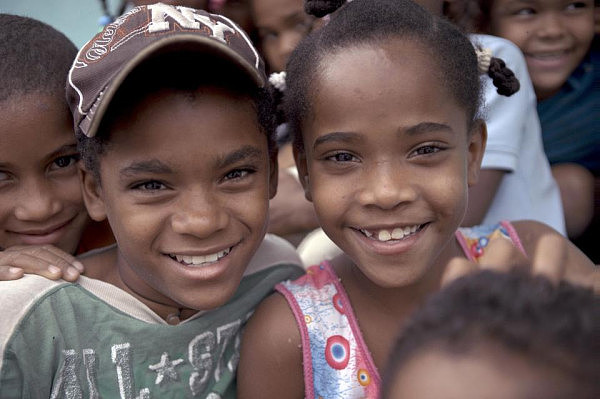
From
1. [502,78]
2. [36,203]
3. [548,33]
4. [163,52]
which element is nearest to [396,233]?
[502,78]

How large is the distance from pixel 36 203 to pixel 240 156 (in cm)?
57

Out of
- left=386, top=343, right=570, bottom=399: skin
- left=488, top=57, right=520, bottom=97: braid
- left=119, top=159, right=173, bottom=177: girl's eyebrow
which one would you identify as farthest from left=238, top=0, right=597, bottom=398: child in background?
left=386, top=343, right=570, bottom=399: skin

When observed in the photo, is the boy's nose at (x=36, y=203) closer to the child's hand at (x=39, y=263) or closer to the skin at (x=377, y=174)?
the child's hand at (x=39, y=263)

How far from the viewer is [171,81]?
1.41m

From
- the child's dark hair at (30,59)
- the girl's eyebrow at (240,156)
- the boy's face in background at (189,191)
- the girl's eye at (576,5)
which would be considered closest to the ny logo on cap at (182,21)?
the boy's face in background at (189,191)

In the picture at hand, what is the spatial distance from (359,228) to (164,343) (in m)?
0.56

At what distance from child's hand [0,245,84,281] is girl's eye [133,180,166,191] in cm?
27

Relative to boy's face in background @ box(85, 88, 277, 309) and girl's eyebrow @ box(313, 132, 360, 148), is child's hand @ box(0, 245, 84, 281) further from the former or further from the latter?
girl's eyebrow @ box(313, 132, 360, 148)

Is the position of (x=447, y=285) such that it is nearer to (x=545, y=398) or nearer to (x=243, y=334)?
(x=545, y=398)

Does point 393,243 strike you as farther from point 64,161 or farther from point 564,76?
point 564,76

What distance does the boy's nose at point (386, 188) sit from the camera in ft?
4.78

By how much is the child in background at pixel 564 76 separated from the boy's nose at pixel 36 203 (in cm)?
156

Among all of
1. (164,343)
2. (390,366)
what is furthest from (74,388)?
(390,366)

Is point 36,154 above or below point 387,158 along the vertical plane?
above
